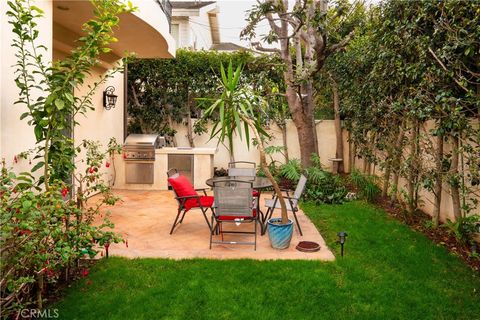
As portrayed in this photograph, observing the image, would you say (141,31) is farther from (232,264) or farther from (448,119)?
(448,119)

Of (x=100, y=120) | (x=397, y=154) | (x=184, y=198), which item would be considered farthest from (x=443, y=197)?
(x=100, y=120)

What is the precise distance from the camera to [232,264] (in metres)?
4.52

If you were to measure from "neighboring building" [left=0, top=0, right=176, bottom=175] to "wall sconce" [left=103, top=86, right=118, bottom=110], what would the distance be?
0.11 metres

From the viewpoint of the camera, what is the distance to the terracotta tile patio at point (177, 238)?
191 inches

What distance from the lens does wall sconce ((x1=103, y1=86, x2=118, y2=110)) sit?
9.48m

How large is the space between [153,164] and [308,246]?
5.87 meters

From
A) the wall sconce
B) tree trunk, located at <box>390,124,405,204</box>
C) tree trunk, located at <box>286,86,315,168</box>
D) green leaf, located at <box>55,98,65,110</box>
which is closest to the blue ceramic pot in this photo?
tree trunk, located at <box>390,124,405,204</box>

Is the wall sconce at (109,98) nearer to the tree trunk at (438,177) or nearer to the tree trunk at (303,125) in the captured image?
the tree trunk at (303,125)

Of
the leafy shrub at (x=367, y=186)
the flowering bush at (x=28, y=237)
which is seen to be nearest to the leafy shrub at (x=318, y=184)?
the leafy shrub at (x=367, y=186)

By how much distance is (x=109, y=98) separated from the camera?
9602 mm

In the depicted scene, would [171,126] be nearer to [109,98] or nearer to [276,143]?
[109,98]

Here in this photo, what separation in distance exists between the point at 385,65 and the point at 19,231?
6.57 m

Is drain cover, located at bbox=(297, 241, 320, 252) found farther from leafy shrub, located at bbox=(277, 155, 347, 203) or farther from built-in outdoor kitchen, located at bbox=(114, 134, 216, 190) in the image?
built-in outdoor kitchen, located at bbox=(114, 134, 216, 190)

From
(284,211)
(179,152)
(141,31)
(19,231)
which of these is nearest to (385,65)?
(284,211)
